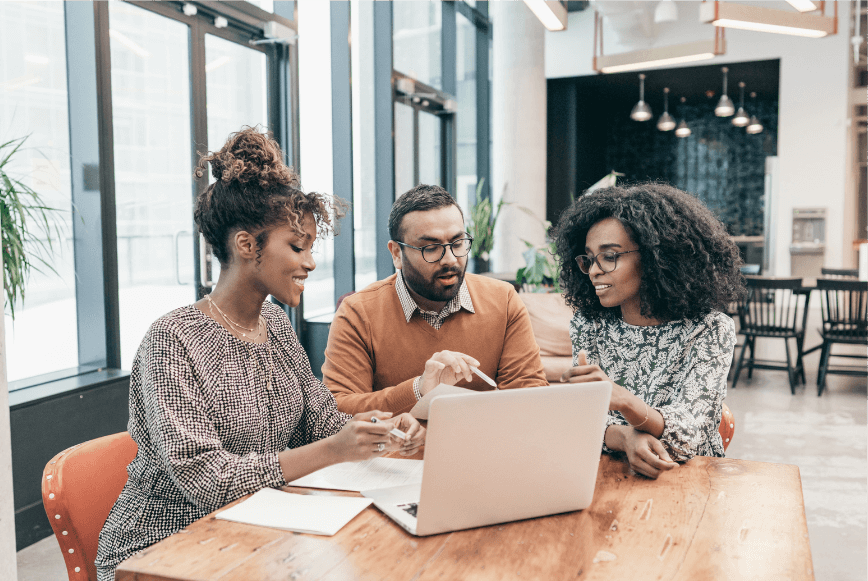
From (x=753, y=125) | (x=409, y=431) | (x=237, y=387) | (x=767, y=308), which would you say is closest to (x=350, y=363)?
(x=237, y=387)

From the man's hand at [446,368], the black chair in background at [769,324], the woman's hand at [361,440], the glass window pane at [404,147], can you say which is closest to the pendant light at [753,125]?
the black chair in background at [769,324]

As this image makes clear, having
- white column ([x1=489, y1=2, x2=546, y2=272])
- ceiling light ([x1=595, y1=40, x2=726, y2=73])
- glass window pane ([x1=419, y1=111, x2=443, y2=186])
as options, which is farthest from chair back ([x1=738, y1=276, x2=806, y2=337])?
glass window pane ([x1=419, y1=111, x2=443, y2=186])

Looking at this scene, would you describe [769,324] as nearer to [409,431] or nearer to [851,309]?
[851,309]

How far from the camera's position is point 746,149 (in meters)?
11.2

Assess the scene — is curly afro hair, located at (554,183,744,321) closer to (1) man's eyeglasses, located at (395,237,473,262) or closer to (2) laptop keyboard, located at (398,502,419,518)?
(1) man's eyeglasses, located at (395,237,473,262)

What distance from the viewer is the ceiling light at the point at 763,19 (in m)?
4.98

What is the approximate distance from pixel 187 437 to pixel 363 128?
195 inches

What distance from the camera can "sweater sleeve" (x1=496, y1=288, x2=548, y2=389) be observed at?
2051mm

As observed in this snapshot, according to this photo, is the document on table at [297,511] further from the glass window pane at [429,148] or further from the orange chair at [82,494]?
the glass window pane at [429,148]

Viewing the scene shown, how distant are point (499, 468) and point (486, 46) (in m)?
8.15

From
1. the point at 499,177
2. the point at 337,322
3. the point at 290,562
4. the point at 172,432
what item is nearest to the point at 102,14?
the point at 337,322

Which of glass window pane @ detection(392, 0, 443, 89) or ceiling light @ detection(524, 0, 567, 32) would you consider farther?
glass window pane @ detection(392, 0, 443, 89)

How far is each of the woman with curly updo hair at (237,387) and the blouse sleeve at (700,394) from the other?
1.76 feet

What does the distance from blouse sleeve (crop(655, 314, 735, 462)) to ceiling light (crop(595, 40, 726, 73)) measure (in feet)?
18.2
